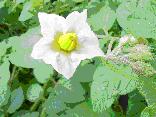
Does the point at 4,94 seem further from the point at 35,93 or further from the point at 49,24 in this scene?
the point at 49,24

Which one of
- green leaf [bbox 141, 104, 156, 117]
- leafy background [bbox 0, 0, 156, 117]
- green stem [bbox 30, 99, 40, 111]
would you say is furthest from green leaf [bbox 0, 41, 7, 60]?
green leaf [bbox 141, 104, 156, 117]

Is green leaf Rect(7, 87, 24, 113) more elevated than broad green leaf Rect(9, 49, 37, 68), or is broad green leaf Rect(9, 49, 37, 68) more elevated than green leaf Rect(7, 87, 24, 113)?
broad green leaf Rect(9, 49, 37, 68)

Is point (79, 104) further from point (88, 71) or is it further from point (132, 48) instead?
point (132, 48)

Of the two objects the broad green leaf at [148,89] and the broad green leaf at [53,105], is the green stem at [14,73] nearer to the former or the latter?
the broad green leaf at [53,105]

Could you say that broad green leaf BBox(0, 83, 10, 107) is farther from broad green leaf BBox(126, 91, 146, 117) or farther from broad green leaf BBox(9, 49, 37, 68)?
broad green leaf BBox(126, 91, 146, 117)

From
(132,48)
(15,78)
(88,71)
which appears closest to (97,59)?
(88,71)

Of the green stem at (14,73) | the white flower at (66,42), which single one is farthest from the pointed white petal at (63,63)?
the green stem at (14,73)
